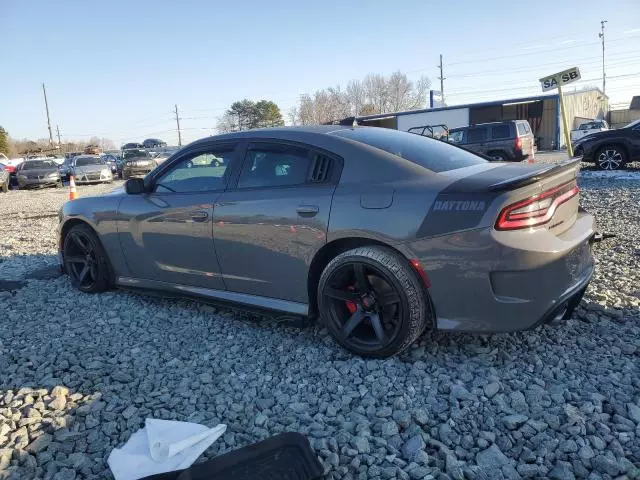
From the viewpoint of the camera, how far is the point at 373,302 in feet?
10.3

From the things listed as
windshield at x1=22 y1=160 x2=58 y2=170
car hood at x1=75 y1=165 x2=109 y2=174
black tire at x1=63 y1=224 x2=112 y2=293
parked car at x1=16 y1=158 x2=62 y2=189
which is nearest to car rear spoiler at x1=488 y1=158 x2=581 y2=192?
black tire at x1=63 y1=224 x2=112 y2=293

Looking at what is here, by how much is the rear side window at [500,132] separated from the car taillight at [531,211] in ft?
48.2

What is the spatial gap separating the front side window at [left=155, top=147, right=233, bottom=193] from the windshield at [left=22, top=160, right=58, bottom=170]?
2138cm

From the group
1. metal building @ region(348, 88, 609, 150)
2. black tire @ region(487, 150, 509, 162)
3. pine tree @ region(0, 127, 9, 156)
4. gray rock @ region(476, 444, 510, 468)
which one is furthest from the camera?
pine tree @ region(0, 127, 9, 156)

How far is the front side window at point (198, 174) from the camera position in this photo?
3863 millimetres

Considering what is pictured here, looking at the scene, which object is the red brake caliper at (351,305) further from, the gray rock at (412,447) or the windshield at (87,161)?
the windshield at (87,161)

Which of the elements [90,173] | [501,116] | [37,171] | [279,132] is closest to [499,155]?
[279,132]

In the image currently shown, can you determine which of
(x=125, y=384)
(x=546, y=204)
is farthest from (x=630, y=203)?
(x=125, y=384)

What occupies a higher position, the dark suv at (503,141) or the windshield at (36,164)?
the windshield at (36,164)

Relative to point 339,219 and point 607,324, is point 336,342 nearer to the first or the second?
point 339,219

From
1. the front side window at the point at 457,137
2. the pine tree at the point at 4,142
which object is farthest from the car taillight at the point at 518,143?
the pine tree at the point at 4,142

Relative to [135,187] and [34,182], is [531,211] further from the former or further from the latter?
[34,182]

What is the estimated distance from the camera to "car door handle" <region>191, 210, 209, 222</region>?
3780 mm

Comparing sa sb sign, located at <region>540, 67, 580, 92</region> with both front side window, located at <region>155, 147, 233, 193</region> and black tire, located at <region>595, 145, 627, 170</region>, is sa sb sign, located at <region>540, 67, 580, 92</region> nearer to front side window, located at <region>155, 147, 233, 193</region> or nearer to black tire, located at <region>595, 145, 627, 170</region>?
black tire, located at <region>595, 145, 627, 170</region>
